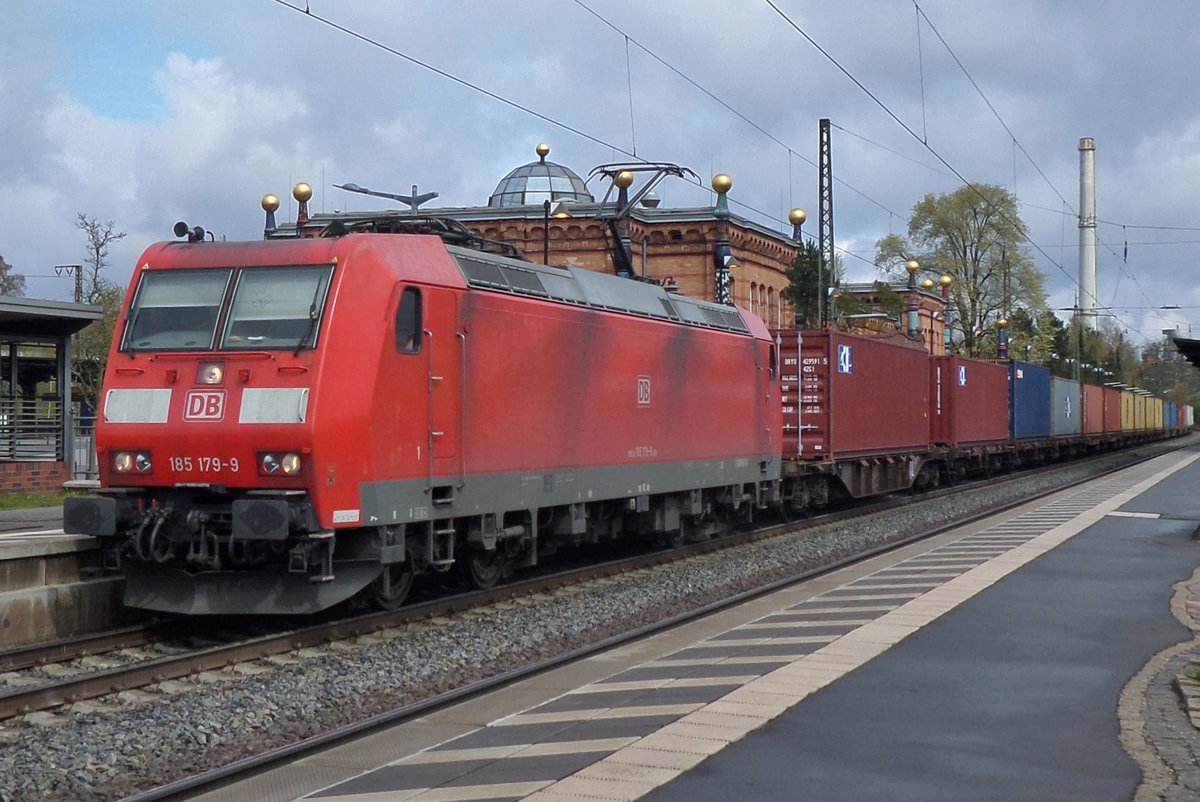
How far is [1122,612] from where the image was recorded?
40.9 feet

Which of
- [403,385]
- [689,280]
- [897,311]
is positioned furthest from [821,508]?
[897,311]

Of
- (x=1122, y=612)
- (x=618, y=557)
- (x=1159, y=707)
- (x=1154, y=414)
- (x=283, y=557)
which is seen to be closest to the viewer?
(x=1159, y=707)

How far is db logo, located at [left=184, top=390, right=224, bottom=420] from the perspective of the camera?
438 inches

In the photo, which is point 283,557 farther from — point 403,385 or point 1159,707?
point 1159,707

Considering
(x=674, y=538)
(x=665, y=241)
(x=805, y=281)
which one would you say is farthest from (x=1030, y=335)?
(x=674, y=538)

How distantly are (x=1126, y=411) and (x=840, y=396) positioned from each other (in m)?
50.5

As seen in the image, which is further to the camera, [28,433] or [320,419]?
[28,433]

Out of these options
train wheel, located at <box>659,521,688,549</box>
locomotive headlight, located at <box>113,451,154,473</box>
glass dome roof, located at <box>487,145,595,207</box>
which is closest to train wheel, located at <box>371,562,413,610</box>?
locomotive headlight, located at <box>113,451,154,473</box>

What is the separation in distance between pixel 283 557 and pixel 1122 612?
767 centimetres

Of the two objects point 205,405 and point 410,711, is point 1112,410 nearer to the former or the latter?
point 205,405

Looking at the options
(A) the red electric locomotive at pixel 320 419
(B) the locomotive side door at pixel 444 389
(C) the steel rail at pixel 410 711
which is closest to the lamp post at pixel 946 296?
(C) the steel rail at pixel 410 711

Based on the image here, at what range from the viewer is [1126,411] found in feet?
227

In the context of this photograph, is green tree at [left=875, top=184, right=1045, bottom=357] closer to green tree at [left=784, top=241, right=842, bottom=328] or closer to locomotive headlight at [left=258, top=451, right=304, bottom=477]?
green tree at [left=784, top=241, right=842, bottom=328]

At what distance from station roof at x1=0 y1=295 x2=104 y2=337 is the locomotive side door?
1158 cm
